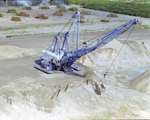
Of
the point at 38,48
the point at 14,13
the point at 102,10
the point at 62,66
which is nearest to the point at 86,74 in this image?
the point at 62,66

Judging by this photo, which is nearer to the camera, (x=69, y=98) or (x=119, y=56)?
(x=69, y=98)

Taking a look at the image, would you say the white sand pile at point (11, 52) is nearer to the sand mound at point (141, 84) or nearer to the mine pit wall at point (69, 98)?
the mine pit wall at point (69, 98)

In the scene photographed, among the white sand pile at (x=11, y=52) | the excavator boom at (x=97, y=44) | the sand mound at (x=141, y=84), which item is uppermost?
the excavator boom at (x=97, y=44)

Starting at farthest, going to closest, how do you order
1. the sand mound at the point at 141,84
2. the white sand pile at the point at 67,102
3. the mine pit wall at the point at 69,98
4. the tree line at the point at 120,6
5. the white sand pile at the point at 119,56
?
the tree line at the point at 120,6 → the white sand pile at the point at 119,56 → the sand mound at the point at 141,84 → the mine pit wall at the point at 69,98 → the white sand pile at the point at 67,102

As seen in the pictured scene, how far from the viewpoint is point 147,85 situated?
105ft

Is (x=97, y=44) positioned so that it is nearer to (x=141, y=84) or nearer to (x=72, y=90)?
Answer: (x=141, y=84)

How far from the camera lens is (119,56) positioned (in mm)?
45375

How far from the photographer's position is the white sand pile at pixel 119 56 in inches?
1704

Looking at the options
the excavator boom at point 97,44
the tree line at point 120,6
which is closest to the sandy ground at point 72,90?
the excavator boom at point 97,44

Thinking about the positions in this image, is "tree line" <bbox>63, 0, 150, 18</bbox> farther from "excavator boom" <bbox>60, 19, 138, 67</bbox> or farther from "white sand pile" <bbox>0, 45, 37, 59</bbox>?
"white sand pile" <bbox>0, 45, 37, 59</bbox>

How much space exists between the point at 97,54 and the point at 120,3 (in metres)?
77.9

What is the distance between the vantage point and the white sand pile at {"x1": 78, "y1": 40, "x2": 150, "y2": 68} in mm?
43281

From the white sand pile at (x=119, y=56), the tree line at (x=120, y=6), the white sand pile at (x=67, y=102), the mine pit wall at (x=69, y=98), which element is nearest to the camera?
the white sand pile at (x=67, y=102)

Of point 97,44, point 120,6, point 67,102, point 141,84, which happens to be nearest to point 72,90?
point 67,102
